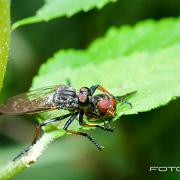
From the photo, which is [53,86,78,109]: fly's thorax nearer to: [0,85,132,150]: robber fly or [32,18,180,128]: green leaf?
[0,85,132,150]: robber fly

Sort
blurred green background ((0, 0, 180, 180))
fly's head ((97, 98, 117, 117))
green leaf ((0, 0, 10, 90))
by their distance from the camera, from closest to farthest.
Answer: green leaf ((0, 0, 10, 90)) < fly's head ((97, 98, 117, 117)) < blurred green background ((0, 0, 180, 180))

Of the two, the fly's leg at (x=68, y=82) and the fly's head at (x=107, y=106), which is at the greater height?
the fly's leg at (x=68, y=82)

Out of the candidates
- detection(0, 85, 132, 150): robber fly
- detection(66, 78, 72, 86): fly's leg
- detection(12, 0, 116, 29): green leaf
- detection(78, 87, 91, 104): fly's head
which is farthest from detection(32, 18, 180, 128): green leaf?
detection(12, 0, 116, 29): green leaf

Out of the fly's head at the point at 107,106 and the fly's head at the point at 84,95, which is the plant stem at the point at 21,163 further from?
the fly's head at the point at 84,95

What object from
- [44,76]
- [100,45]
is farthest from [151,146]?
[44,76]

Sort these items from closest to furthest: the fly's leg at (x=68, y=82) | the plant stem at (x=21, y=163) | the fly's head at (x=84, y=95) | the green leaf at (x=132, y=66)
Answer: the plant stem at (x=21, y=163)
the green leaf at (x=132, y=66)
the fly's head at (x=84, y=95)
the fly's leg at (x=68, y=82)

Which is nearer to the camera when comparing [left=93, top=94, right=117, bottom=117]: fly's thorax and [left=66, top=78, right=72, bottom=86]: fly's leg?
[left=93, top=94, right=117, bottom=117]: fly's thorax

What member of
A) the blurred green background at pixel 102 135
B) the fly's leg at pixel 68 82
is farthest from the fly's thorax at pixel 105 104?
the blurred green background at pixel 102 135
